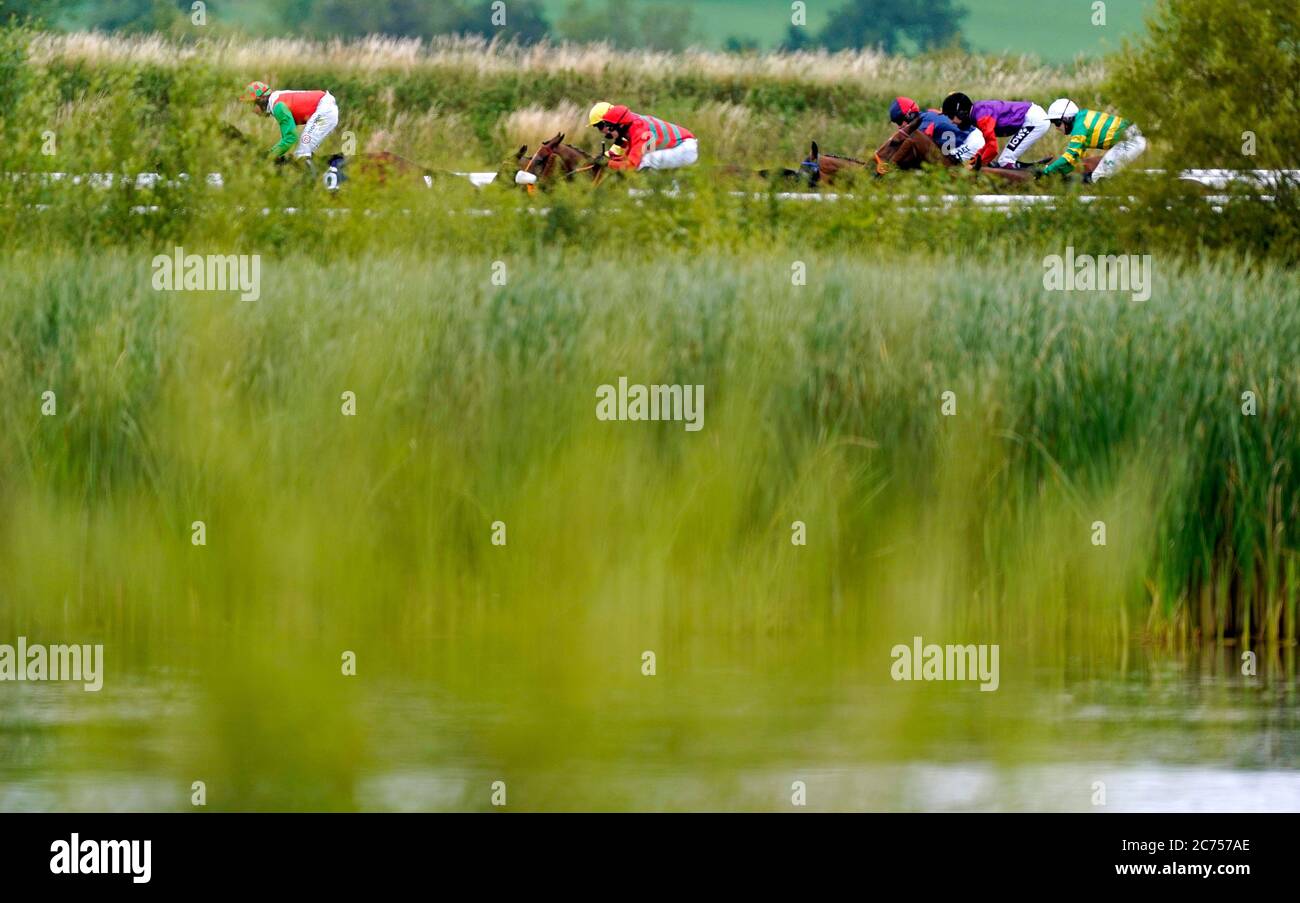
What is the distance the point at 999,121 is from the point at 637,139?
14.7 feet

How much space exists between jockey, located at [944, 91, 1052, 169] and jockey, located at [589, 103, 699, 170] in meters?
2.89

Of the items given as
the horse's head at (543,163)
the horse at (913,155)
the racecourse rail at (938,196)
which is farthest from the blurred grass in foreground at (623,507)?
the horse at (913,155)

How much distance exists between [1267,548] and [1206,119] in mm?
8477

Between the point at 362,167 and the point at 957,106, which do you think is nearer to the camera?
the point at 362,167

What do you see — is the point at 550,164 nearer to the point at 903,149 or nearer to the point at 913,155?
the point at 903,149

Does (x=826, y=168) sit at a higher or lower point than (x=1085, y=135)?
lower

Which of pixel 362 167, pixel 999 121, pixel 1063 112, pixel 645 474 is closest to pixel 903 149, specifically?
pixel 1063 112

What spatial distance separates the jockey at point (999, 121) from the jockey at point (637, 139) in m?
2.89

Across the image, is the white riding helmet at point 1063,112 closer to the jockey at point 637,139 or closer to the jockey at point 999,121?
the jockey at point 999,121

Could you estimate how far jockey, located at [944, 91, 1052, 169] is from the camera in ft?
72.9

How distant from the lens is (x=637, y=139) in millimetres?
22250

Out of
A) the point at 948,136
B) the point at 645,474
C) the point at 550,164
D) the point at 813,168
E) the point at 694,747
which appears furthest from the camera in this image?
the point at 948,136

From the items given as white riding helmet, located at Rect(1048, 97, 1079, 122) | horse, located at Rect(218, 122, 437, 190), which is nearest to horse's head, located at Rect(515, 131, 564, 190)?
horse, located at Rect(218, 122, 437, 190)
